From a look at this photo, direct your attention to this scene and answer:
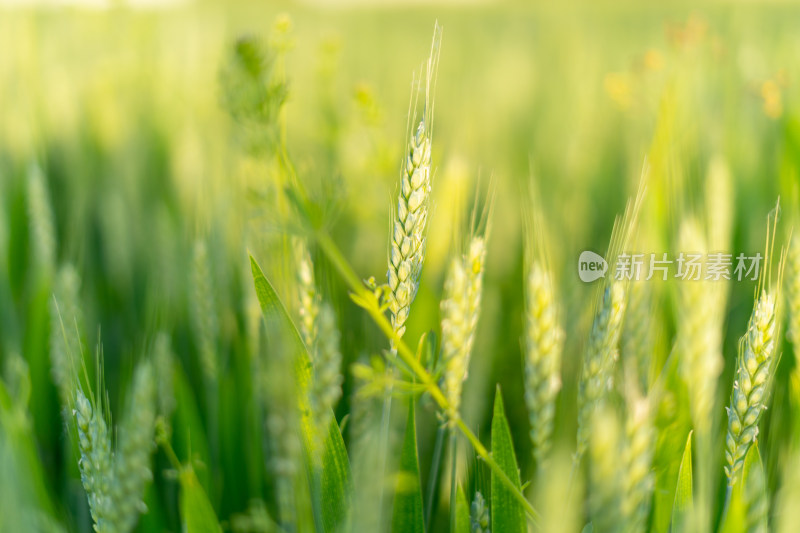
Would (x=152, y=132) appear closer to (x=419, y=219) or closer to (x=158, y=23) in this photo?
(x=158, y=23)

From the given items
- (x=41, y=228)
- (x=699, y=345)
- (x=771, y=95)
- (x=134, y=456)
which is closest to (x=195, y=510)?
(x=134, y=456)

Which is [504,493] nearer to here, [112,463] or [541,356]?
[541,356]

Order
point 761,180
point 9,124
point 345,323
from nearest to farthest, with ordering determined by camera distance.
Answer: point 345,323
point 761,180
point 9,124

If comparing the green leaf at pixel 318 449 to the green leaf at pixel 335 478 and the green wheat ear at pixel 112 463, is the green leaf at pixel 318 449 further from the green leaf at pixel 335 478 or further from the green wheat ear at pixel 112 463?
the green wheat ear at pixel 112 463

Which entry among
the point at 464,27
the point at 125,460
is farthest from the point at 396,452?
the point at 464,27

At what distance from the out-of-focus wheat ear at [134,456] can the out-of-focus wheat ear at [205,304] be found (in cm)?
15

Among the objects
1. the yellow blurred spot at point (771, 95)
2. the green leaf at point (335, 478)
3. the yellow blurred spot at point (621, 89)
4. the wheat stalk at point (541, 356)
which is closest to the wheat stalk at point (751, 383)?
the wheat stalk at point (541, 356)

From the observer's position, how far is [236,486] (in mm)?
589

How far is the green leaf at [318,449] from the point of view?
386 mm

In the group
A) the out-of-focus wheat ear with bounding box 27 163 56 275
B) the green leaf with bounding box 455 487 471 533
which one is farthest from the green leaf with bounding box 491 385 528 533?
the out-of-focus wheat ear with bounding box 27 163 56 275

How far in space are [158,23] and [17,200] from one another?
0.50 m

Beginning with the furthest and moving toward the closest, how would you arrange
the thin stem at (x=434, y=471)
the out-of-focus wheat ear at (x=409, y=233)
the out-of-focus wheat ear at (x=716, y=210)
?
the out-of-focus wheat ear at (x=716, y=210) < the thin stem at (x=434, y=471) < the out-of-focus wheat ear at (x=409, y=233)

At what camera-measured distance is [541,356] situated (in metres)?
0.37

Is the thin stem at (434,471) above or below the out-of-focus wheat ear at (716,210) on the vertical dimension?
below
